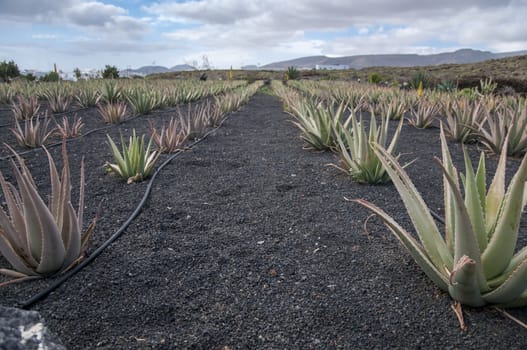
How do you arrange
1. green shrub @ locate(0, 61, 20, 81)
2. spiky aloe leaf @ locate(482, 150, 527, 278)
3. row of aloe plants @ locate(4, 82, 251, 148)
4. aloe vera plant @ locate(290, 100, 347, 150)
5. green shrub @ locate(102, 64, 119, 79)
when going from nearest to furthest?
spiky aloe leaf @ locate(482, 150, 527, 278) < aloe vera plant @ locate(290, 100, 347, 150) < row of aloe plants @ locate(4, 82, 251, 148) < green shrub @ locate(0, 61, 20, 81) < green shrub @ locate(102, 64, 119, 79)

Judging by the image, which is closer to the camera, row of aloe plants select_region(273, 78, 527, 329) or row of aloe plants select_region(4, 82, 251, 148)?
row of aloe plants select_region(273, 78, 527, 329)

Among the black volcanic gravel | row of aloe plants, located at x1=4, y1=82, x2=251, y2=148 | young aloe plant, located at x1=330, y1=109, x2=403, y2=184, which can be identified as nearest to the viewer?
the black volcanic gravel

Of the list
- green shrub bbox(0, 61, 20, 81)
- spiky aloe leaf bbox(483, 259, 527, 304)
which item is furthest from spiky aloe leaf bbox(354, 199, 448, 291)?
green shrub bbox(0, 61, 20, 81)

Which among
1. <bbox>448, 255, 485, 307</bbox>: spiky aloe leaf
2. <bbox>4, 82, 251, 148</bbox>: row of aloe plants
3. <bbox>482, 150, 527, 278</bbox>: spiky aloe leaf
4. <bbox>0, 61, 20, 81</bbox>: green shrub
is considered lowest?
<bbox>448, 255, 485, 307</bbox>: spiky aloe leaf

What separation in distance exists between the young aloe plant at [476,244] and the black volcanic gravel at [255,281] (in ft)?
0.31

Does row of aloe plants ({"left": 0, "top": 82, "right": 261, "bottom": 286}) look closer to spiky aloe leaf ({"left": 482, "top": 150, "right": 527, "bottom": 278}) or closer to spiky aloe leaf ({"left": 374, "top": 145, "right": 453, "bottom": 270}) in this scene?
spiky aloe leaf ({"left": 374, "top": 145, "right": 453, "bottom": 270})

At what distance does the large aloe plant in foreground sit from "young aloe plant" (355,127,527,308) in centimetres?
112

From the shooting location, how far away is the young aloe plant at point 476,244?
44.2 inches

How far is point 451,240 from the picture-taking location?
52.7 inches

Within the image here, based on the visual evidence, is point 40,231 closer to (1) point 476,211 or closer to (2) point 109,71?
(1) point 476,211

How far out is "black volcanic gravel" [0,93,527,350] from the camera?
3.92ft

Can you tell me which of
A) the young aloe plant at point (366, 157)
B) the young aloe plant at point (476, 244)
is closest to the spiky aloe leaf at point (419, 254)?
the young aloe plant at point (476, 244)

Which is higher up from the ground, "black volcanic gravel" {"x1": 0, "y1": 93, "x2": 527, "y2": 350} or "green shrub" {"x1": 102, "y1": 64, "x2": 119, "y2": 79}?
"green shrub" {"x1": 102, "y1": 64, "x2": 119, "y2": 79}

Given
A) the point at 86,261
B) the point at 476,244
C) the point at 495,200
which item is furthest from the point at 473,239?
the point at 86,261
